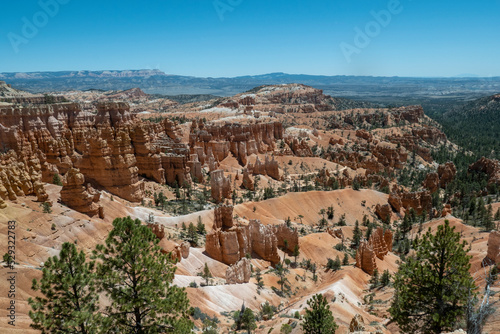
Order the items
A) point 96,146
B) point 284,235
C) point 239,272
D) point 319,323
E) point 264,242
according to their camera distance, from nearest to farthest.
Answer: point 319,323, point 239,272, point 264,242, point 96,146, point 284,235

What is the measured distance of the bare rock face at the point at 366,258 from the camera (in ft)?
139

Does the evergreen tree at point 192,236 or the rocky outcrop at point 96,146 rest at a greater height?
the rocky outcrop at point 96,146

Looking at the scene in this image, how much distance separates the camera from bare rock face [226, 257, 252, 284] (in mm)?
32969

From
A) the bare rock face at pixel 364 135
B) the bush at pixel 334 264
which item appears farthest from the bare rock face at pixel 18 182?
the bare rock face at pixel 364 135

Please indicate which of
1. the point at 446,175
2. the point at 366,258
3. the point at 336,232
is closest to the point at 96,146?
the point at 366,258

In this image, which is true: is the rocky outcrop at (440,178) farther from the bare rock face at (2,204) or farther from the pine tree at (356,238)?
the bare rock face at (2,204)

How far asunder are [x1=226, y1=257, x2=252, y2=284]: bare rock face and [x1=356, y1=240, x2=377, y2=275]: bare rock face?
15282 mm

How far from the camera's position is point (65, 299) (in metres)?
12.0

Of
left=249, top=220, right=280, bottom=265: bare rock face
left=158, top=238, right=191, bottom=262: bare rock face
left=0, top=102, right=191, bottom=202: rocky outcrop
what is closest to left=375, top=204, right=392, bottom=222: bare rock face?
left=249, top=220, right=280, bottom=265: bare rock face

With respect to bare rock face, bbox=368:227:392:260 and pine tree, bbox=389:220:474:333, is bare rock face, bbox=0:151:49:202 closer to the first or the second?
pine tree, bbox=389:220:474:333

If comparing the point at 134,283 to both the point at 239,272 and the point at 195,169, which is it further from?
the point at 195,169

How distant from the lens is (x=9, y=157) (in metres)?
A: 32.6

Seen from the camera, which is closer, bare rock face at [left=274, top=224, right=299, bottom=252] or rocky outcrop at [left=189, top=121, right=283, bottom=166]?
bare rock face at [left=274, top=224, right=299, bottom=252]

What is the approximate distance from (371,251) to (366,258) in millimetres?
1199
